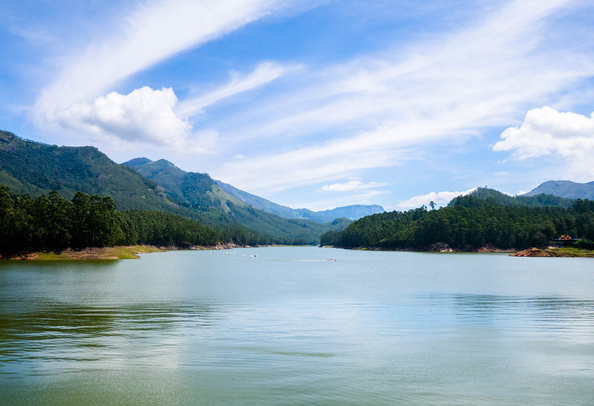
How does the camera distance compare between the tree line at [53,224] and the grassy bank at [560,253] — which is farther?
the grassy bank at [560,253]

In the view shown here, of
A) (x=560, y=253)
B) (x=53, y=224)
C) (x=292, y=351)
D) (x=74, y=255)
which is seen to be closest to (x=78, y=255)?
(x=74, y=255)

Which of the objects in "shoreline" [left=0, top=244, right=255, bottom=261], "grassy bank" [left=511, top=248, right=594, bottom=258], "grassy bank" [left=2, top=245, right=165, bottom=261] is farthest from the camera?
"grassy bank" [left=511, top=248, right=594, bottom=258]

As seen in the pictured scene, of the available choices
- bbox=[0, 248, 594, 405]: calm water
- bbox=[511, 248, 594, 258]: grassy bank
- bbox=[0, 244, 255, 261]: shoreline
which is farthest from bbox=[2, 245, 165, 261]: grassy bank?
bbox=[511, 248, 594, 258]: grassy bank

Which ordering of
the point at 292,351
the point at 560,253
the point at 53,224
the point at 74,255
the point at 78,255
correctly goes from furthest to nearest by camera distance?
the point at 560,253 < the point at 78,255 < the point at 74,255 < the point at 53,224 < the point at 292,351

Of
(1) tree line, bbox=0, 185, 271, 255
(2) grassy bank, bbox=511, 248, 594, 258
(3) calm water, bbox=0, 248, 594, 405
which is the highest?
(1) tree line, bbox=0, 185, 271, 255

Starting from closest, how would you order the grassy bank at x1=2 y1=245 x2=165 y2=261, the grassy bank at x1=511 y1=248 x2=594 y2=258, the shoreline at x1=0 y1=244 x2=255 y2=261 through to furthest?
1. the shoreline at x1=0 y1=244 x2=255 y2=261
2. the grassy bank at x1=2 y1=245 x2=165 y2=261
3. the grassy bank at x1=511 y1=248 x2=594 y2=258

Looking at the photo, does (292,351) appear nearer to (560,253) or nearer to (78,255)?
(78,255)

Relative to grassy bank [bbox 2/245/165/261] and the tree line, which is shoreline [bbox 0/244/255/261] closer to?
grassy bank [bbox 2/245/165/261]

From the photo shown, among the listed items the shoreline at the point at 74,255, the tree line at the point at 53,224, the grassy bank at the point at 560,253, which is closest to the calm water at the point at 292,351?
the shoreline at the point at 74,255

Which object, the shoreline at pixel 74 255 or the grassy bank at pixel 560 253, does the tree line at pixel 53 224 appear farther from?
the grassy bank at pixel 560 253

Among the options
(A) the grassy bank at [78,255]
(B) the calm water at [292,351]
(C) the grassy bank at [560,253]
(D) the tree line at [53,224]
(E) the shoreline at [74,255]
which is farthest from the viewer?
(C) the grassy bank at [560,253]

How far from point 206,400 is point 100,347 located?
8967mm

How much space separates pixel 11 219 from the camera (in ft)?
318

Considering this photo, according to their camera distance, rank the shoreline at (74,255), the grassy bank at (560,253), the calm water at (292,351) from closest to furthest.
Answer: the calm water at (292,351) < the shoreline at (74,255) < the grassy bank at (560,253)
